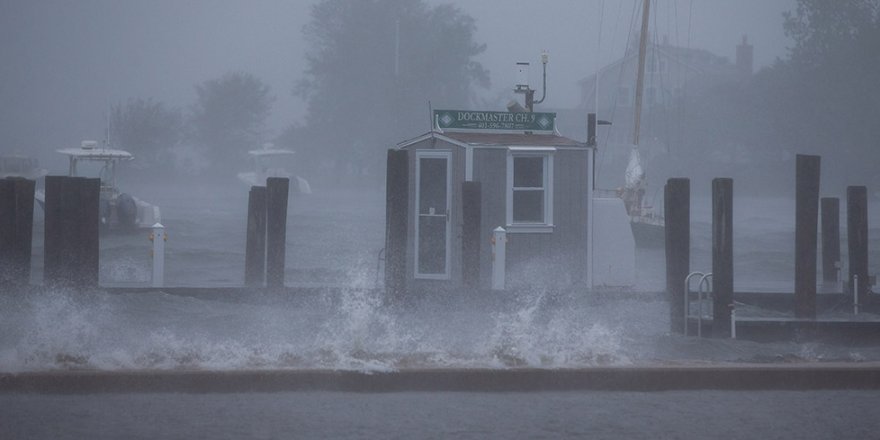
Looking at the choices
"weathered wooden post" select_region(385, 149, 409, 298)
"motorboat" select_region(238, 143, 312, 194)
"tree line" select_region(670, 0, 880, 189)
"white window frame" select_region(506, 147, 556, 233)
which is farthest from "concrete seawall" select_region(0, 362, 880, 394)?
"motorboat" select_region(238, 143, 312, 194)

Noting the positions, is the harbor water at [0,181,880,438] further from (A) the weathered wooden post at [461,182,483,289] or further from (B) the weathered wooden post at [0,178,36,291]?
(B) the weathered wooden post at [0,178,36,291]

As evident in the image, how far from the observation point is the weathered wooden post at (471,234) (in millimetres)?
17719

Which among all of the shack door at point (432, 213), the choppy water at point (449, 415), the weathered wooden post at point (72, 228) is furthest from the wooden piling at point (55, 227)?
the shack door at point (432, 213)

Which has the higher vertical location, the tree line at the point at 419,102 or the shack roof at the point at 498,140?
the tree line at the point at 419,102

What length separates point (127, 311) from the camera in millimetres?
16719

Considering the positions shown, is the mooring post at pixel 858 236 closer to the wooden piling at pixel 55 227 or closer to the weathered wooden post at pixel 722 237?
the weathered wooden post at pixel 722 237

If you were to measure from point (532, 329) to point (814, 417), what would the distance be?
15.9 ft

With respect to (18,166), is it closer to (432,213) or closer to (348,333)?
(432,213)

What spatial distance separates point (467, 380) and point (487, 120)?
10648 mm

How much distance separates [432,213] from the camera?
779 inches

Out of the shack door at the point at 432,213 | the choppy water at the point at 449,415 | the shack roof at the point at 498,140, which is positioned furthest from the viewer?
the shack door at the point at 432,213

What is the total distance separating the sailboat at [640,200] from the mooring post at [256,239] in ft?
77.2

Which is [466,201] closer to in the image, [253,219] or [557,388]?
[253,219]

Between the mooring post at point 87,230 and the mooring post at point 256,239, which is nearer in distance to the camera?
the mooring post at point 87,230
